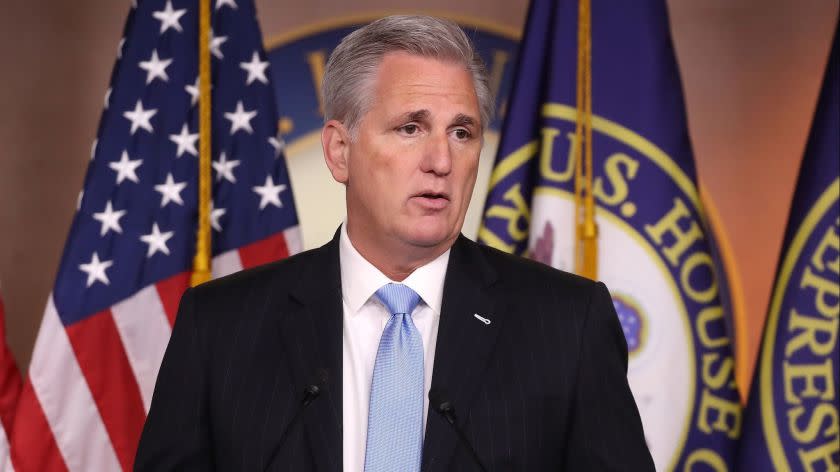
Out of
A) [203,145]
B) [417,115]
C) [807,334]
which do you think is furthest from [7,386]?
[807,334]

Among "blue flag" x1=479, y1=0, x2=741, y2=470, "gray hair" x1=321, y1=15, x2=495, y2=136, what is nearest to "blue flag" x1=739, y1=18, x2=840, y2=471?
"blue flag" x1=479, y1=0, x2=741, y2=470

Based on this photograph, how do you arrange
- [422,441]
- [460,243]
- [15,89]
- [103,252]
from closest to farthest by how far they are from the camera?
1. [422,441]
2. [460,243]
3. [103,252]
4. [15,89]

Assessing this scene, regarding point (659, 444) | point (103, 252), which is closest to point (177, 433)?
point (103, 252)

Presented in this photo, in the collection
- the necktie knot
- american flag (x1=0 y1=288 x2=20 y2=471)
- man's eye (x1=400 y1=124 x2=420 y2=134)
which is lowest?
american flag (x1=0 y1=288 x2=20 y2=471)

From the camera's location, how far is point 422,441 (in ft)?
5.25

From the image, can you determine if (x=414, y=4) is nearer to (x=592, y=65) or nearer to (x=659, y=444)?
(x=592, y=65)

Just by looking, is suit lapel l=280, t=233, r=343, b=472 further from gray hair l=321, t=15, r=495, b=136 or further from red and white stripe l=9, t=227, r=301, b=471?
red and white stripe l=9, t=227, r=301, b=471

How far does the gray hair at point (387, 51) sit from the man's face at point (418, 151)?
2cm

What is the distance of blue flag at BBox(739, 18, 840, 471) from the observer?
3000 millimetres

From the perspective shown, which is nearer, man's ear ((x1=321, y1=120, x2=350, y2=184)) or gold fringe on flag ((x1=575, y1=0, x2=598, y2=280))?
man's ear ((x1=321, y1=120, x2=350, y2=184))

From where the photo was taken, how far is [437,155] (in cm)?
164

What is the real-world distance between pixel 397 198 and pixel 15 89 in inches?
92.3

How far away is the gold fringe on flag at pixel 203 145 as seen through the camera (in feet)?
9.52

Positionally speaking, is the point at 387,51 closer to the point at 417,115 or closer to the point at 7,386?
the point at 417,115
